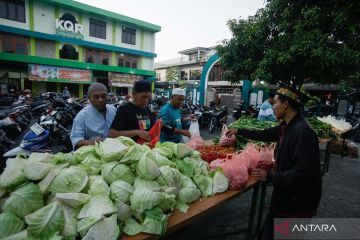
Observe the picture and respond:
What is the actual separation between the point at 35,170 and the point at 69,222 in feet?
1.38

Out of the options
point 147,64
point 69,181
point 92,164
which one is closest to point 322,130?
point 92,164

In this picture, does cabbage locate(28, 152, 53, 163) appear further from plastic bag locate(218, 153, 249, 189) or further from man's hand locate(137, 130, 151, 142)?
plastic bag locate(218, 153, 249, 189)

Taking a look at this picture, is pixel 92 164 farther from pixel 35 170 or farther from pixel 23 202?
pixel 23 202

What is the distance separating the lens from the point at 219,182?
2.25 metres

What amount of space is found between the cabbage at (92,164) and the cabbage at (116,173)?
0.24ft

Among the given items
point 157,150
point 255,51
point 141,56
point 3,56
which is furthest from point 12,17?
point 157,150

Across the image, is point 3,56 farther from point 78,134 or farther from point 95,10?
point 78,134

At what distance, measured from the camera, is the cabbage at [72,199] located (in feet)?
4.60

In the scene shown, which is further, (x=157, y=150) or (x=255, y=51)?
(x=255, y=51)

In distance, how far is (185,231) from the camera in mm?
3484

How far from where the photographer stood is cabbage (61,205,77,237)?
1324 mm

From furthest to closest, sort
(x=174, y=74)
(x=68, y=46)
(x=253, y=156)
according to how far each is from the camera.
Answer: (x=174, y=74) → (x=68, y=46) → (x=253, y=156)

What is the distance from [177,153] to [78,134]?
1621 millimetres

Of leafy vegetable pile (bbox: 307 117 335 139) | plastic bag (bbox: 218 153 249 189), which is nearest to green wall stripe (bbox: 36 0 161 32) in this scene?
leafy vegetable pile (bbox: 307 117 335 139)
